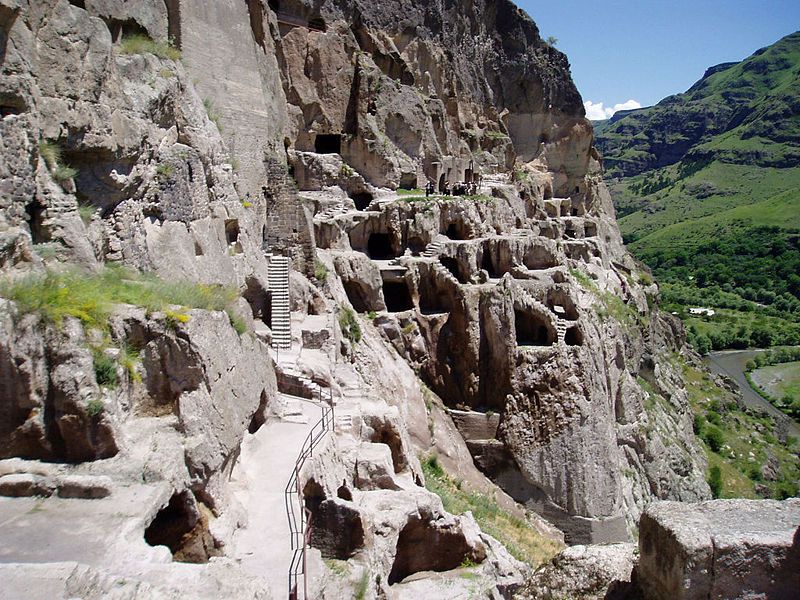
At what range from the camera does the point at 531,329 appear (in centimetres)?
2514

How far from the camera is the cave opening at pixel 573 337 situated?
24609mm

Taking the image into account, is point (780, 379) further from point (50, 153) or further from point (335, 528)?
point (50, 153)

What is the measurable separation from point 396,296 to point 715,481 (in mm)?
18843

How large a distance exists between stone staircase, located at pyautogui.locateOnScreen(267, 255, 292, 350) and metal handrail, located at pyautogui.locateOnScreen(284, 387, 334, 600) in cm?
523

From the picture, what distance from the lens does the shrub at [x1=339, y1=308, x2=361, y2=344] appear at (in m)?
20.2

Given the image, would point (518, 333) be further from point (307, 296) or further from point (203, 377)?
point (203, 377)

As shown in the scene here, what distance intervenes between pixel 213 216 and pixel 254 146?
6.05 meters

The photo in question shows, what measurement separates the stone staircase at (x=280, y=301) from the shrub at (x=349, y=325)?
208 cm

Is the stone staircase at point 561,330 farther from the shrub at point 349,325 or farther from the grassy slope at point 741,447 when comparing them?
the grassy slope at point 741,447

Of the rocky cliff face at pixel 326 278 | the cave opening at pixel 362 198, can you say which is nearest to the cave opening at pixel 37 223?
the rocky cliff face at pixel 326 278

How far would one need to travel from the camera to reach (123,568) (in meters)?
6.20

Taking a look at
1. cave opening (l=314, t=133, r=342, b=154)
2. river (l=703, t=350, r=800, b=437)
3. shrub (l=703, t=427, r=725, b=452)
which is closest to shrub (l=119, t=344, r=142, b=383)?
cave opening (l=314, t=133, r=342, b=154)

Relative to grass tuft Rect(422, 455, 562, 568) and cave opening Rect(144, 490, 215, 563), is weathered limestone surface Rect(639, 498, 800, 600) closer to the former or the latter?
cave opening Rect(144, 490, 215, 563)

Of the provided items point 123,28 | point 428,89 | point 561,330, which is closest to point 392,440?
point 123,28
